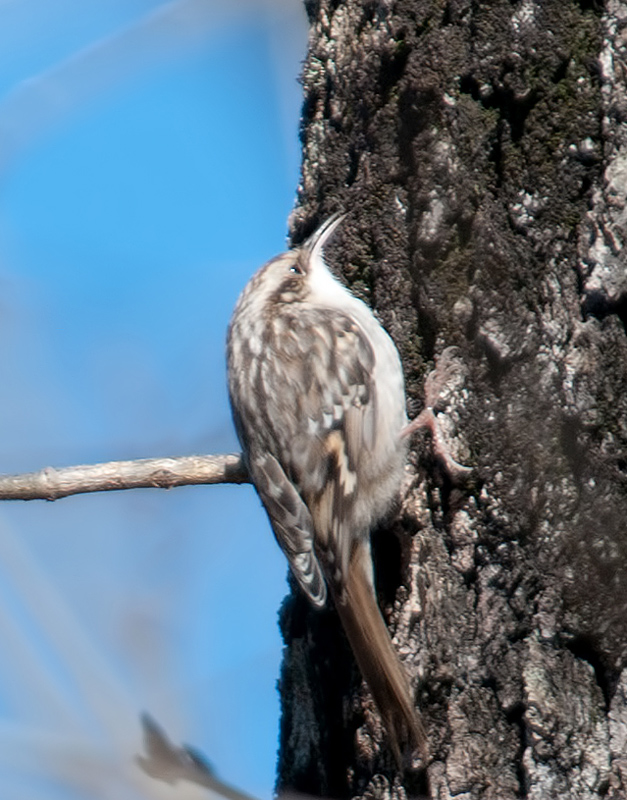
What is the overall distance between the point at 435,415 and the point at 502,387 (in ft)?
0.50

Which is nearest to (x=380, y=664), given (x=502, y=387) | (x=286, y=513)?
(x=286, y=513)

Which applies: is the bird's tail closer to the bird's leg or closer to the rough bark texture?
the rough bark texture

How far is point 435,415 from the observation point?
2043 millimetres

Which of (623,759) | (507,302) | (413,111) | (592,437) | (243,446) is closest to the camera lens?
(623,759)

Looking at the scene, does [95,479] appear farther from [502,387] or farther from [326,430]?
[502,387]

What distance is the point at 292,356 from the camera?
248 cm

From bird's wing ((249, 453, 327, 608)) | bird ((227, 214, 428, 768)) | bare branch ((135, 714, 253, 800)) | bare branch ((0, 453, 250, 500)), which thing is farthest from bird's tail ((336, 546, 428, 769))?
bare branch ((0, 453, 250, 500))

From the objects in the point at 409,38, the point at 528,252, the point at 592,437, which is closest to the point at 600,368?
the point at 592,437

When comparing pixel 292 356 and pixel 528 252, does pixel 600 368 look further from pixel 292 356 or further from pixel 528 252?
pixel 292 356

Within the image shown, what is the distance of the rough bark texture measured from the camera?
1.80m

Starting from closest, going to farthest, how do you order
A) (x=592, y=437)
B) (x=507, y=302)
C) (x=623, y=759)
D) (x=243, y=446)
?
1. (x=623, y=759)
2. (x=592, y=437)
3. (x=507, y=302)
4. (x=243, y=446)

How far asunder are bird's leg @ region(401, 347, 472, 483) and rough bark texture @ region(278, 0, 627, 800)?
0.07ft

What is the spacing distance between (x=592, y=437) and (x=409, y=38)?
2.82ft

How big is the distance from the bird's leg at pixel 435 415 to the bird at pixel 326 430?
0.12 meters
